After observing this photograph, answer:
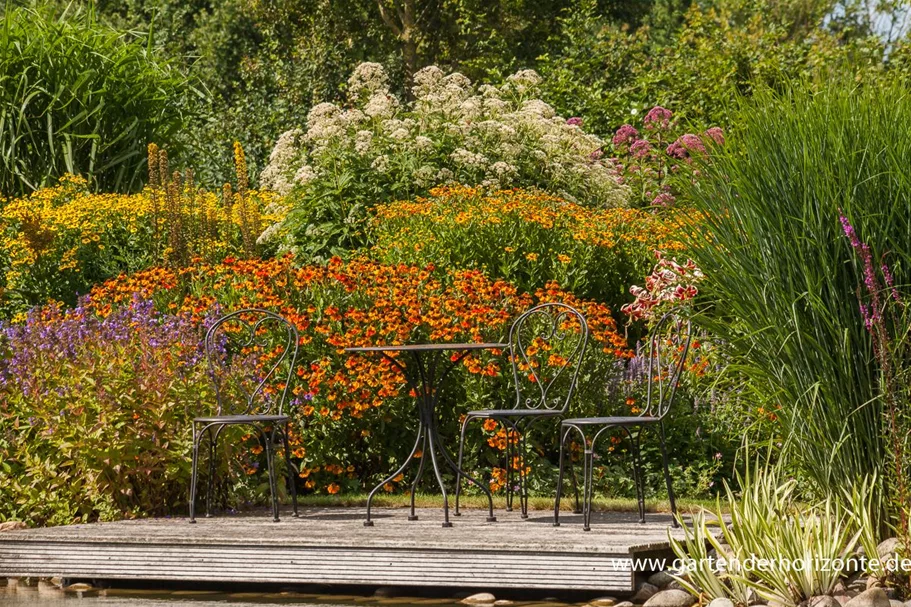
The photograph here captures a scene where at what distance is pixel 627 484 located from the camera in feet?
23.0

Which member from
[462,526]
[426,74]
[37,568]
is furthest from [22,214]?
[462,526]

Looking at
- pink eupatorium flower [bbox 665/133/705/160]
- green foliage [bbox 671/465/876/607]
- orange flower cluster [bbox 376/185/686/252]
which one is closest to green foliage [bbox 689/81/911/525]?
green foliage [bbox 671/465/876/607]

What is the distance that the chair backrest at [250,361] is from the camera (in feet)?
20.6

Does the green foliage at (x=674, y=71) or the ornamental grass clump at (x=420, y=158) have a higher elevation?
the green foliage at (x=674, y=71)

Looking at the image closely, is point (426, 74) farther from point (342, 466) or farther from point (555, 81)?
point (342, 466)

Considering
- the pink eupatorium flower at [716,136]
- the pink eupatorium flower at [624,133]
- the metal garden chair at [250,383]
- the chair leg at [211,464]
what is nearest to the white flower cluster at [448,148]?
the pink eupatorium flower at [624,133]

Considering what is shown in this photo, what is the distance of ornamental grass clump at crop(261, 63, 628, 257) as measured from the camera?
9.85 metres

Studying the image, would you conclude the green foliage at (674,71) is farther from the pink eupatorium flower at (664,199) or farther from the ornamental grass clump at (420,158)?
the pink eupatorium flower at (664,199)

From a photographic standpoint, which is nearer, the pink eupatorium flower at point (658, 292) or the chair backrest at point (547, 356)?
the chair backrest at point (547, 356)

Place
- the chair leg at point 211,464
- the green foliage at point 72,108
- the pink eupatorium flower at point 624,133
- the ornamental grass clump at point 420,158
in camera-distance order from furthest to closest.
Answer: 1. the green foliage at point 72,108
2. the pink eupatorium flower at point 624,133
3. the ornamental grass clump at point 420,158
4. the chair leg at point 211,464

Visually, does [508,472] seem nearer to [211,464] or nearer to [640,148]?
[211,464]

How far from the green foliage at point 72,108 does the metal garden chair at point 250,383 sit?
16.9 ft

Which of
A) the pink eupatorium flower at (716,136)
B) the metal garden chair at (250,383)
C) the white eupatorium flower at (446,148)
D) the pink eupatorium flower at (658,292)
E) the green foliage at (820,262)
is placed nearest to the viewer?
the green foliage at (820,262)

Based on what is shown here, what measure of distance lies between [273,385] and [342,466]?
604 millimetres
